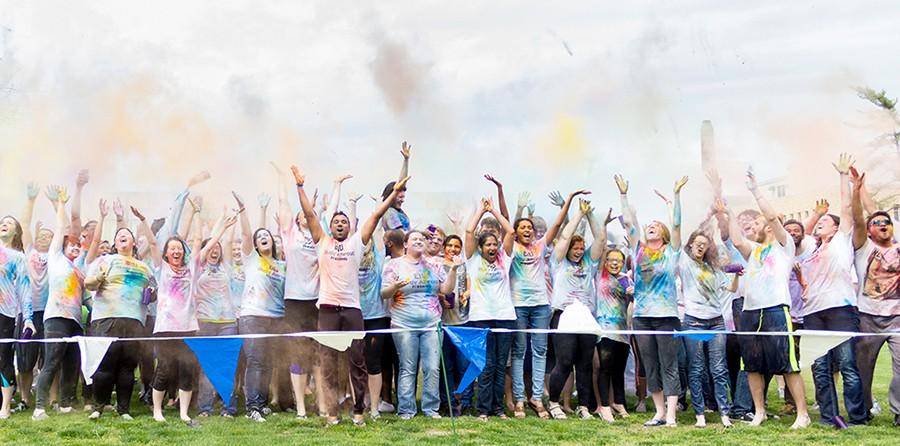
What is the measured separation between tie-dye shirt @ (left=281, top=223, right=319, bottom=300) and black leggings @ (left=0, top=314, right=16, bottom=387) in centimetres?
259

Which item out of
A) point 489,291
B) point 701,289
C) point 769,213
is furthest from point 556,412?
point 769,213

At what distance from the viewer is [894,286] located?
8203 mm

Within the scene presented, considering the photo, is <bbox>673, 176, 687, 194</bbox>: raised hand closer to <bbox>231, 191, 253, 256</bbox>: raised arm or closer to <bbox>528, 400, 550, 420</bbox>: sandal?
<bbox>528, 400, 550, 420</bbox>: sandal

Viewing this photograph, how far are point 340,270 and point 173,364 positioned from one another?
1642 mm

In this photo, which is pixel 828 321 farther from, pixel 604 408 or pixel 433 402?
pixel 433 402

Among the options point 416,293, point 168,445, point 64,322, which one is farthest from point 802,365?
point 64,322

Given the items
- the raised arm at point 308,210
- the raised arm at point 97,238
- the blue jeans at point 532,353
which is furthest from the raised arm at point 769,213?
the raised arm at point 97,238

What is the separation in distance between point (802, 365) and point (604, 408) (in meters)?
1.76

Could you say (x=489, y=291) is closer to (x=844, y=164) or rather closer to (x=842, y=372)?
(x=842, y=372)

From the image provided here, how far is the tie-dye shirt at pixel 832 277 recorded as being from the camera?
829 centimetres

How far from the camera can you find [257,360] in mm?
8680

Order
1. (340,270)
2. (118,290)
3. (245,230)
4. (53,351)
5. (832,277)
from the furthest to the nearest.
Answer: (245,230) → (53,351) → (118,290) → (340,270) → (832,277)

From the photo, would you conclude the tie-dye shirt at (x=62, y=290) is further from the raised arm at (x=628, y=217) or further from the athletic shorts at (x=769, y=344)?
the athletic shorts at (x=769, y=344)

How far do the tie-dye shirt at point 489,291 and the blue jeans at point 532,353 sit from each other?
7.0 inches
